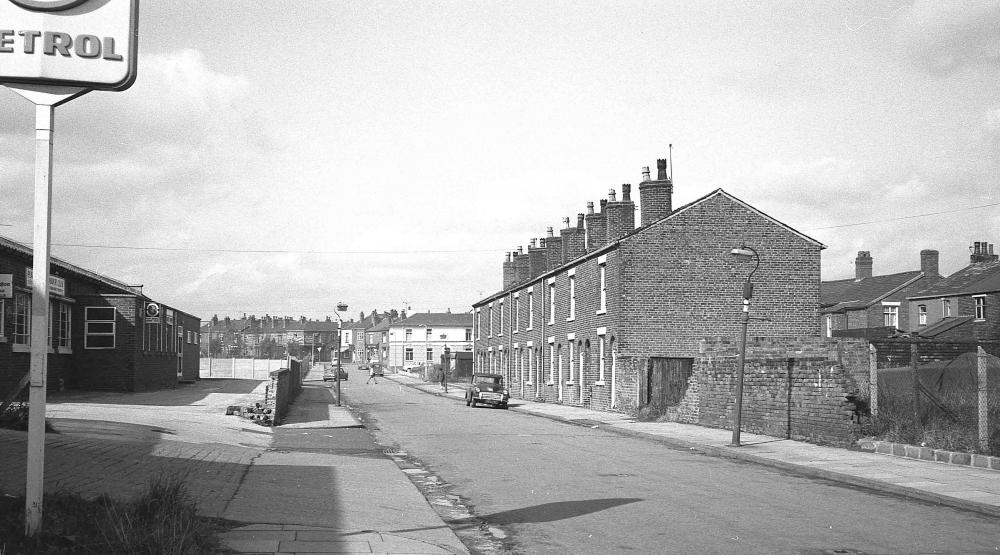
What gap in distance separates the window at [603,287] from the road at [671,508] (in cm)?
1682

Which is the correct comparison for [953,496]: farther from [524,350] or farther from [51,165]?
[524,350]

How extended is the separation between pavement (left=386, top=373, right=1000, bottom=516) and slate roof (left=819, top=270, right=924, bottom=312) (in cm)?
4178

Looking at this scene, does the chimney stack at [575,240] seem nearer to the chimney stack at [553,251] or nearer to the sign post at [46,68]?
the chimney stack at [553,251]

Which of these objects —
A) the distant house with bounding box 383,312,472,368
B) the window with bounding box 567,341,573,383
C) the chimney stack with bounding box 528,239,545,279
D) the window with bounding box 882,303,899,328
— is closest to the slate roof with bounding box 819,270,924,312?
the window with bounding box 882,303,899,328

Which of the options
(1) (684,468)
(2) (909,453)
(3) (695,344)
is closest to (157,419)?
(1) (684,468)

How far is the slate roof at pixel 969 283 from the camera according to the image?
52562 millimetres

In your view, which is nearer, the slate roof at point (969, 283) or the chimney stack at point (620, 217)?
the chimney stack at point (620, 217)

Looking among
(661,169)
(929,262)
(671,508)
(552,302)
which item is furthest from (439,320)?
(671,508)

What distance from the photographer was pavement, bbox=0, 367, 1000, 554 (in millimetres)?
8461

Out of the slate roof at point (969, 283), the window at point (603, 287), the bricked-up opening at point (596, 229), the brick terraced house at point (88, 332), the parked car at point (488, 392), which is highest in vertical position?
the bricked-up opening at point (596, 229)

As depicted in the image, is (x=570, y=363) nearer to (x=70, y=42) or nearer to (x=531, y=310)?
(x=531, y=310)

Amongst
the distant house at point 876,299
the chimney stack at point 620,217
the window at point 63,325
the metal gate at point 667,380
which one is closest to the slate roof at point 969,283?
the distant house at point 876,299

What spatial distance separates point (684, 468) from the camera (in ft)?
49.9

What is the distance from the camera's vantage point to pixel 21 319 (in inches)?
1008
